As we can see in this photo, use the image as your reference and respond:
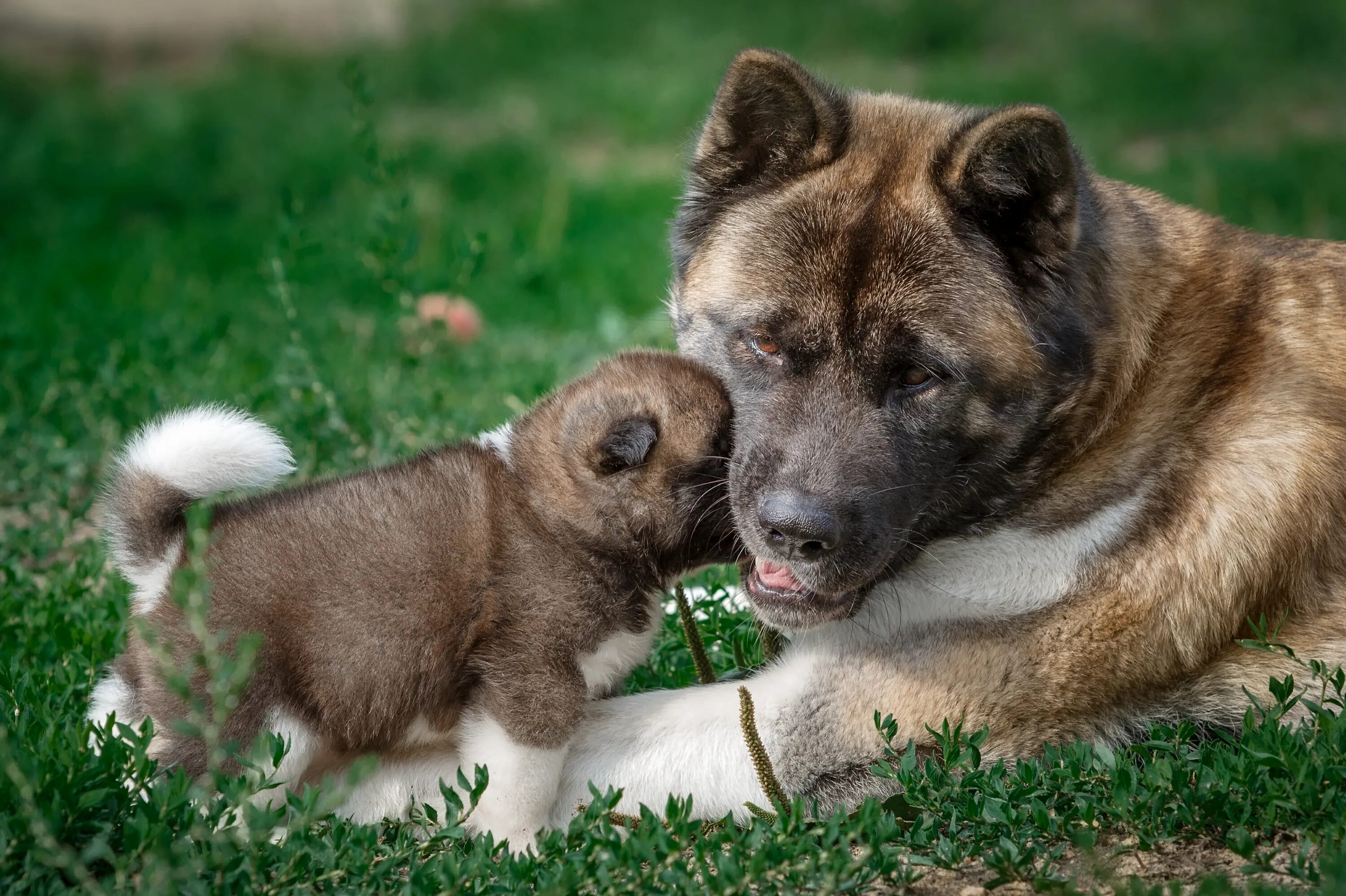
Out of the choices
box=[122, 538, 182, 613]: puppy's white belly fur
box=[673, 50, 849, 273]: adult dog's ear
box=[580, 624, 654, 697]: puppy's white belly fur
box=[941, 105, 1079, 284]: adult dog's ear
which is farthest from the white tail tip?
box=[941, 105, 1079, 284]: adult dog's ear

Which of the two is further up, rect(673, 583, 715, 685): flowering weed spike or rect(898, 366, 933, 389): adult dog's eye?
rect(898, 366, 933, 389): adult dog's eye

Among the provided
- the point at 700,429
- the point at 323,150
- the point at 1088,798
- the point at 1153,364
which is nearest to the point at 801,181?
the point at 700,429

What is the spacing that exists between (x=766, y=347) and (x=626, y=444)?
16.8 inches

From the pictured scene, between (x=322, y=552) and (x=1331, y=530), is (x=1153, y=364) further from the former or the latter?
(x=322, y=552)

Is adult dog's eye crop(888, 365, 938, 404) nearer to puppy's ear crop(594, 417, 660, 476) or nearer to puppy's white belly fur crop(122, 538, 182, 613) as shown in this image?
puppy's ear crop(594, 417, 660, 476)

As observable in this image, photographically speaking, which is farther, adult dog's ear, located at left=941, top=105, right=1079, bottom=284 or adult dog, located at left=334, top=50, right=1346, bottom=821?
adult dog, located at left=334, top=50, right=1346, bottom=821

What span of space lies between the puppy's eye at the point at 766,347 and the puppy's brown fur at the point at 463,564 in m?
0.16

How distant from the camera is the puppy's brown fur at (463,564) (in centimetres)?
320

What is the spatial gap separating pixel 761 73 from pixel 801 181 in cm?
29

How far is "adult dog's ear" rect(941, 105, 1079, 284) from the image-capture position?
3100 millimetres

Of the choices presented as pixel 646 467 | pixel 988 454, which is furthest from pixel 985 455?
pixel 646 467

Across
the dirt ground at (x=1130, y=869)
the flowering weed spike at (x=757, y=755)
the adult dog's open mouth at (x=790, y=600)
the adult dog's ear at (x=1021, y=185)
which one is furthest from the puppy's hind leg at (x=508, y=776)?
the adult dog's ear at (x=1021, y=185)

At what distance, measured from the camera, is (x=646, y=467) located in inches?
135

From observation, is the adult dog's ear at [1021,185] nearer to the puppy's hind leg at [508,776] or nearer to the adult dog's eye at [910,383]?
the adult dog's eye at [910,383]
